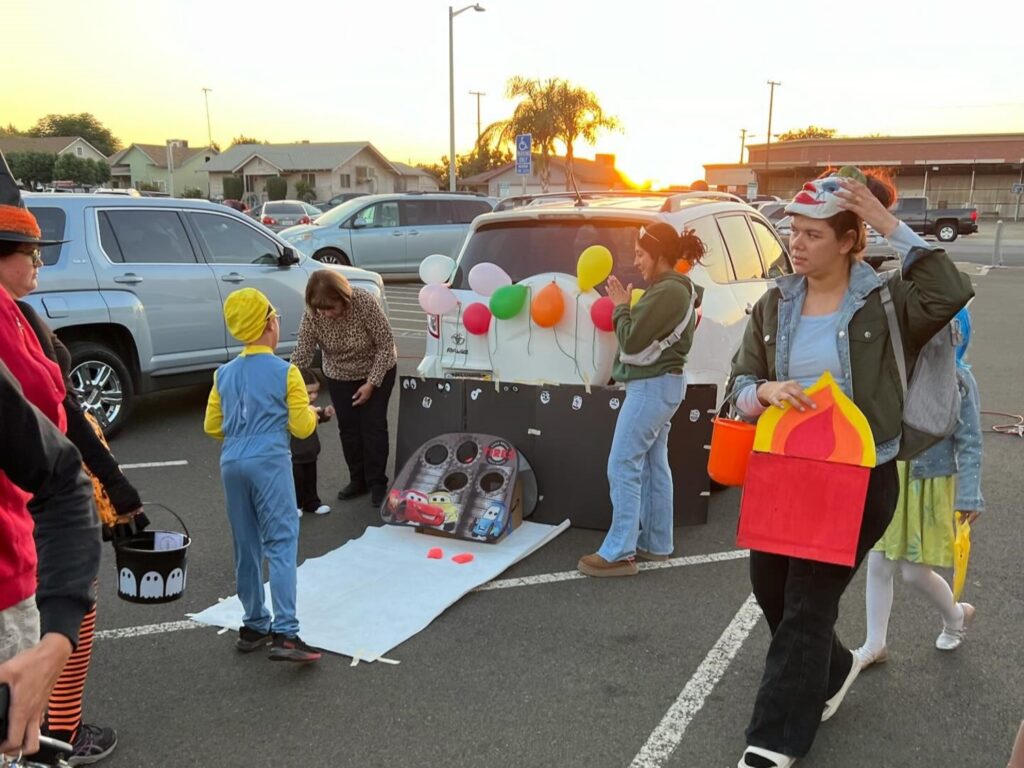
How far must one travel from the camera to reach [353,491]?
19.4ft

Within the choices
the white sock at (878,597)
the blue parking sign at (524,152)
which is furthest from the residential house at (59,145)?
the white sock at (878,597)

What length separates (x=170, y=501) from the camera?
19.2 feet

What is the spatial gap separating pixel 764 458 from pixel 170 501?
14.7 feet

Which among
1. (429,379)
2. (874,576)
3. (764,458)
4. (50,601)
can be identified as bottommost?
(874,576)

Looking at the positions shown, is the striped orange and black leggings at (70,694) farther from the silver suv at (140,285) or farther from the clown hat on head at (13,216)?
the silver suv at (140,285)

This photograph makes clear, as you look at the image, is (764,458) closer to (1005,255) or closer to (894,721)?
(894,721)

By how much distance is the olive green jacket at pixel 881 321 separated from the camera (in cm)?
252

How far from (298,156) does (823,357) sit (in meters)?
70.7

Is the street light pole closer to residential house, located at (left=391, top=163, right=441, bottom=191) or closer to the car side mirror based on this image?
the car side mirror

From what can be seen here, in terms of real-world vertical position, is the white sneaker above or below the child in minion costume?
below

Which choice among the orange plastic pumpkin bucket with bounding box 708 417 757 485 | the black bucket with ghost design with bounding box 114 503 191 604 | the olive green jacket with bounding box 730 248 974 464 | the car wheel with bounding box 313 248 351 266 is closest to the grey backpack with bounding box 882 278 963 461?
the olive green jacket with bounding box 730 248 974 464

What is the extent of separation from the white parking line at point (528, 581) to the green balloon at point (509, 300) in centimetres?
169

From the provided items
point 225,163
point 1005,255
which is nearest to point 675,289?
point 1005,255

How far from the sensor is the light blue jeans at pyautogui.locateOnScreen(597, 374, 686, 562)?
14.8 ft
